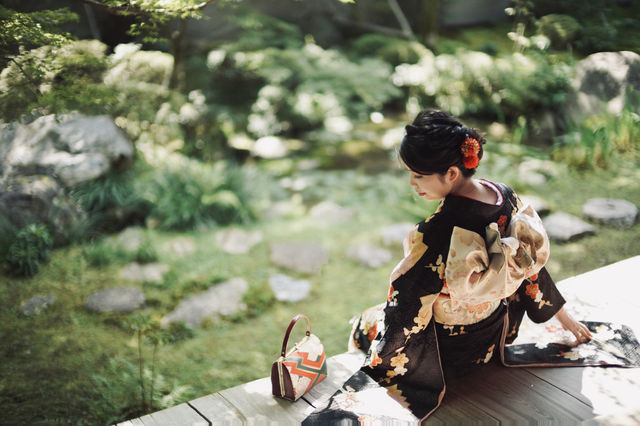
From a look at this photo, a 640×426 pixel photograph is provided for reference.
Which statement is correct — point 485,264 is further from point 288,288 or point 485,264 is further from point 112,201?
point 112,201

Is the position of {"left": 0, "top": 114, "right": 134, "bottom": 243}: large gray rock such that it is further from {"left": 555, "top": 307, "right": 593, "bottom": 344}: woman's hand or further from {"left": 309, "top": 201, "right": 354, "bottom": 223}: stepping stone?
{"left": 555, "top": 307, "right": 593, "bottom": 344}: woman's hand

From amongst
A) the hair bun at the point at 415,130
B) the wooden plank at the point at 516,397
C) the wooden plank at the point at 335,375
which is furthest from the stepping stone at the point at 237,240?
the hair bun at the point at 415,130

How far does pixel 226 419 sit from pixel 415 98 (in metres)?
7.99

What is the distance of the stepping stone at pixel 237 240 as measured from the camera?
18.4ft

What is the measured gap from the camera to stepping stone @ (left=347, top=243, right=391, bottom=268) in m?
5.31

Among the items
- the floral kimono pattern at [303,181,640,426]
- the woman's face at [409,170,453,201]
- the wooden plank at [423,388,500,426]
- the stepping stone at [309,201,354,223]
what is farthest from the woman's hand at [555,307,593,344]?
the stepping stone at [309,201,354,223]

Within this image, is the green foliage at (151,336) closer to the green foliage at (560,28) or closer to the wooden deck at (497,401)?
the wooden deck at (497,401)

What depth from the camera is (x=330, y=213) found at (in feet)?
21.3

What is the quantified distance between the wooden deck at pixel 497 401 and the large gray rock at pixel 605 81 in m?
3.14

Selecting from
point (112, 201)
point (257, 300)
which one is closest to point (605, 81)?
point (257, 300)

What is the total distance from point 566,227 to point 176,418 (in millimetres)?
4246

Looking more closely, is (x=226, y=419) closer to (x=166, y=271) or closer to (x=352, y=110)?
(x=166, y=271)

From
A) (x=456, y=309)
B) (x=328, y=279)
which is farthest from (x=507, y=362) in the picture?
(x=328, y=279)

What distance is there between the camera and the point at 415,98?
934 cm
